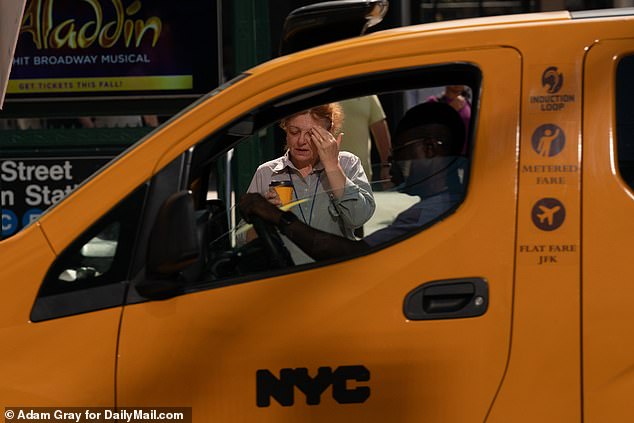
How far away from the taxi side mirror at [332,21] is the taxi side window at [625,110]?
1042 mm

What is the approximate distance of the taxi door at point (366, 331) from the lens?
313 centimetres

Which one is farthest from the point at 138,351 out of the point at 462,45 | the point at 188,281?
the point at 462,45

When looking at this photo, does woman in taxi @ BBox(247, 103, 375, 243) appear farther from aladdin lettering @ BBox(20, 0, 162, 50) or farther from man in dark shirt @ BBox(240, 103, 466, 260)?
aladdin lettering @ BBox(20, 0, 162, 50)

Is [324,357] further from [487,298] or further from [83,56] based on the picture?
[83,56]

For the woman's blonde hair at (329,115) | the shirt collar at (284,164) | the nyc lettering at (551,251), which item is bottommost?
the nyc lettering at (551,251)

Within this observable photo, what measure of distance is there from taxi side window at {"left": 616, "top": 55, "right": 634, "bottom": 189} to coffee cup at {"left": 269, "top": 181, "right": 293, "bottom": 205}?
41.5 inches

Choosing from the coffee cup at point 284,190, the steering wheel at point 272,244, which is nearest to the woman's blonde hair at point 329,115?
the coffee cup at point 284,190

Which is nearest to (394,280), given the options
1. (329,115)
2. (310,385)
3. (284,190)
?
(310,385)

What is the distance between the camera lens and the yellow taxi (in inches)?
123

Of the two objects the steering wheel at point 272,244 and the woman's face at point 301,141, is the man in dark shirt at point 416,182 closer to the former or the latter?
the steering wheel at point 272,244

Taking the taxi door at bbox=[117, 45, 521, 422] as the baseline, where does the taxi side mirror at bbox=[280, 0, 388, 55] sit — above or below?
above

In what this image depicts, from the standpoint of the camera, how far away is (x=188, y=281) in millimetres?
3223

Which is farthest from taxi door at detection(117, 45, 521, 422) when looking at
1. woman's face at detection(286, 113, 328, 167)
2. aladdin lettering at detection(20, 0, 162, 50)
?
aladdin lettering at detection(20, 0, 162, 50)

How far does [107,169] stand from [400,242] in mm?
876
